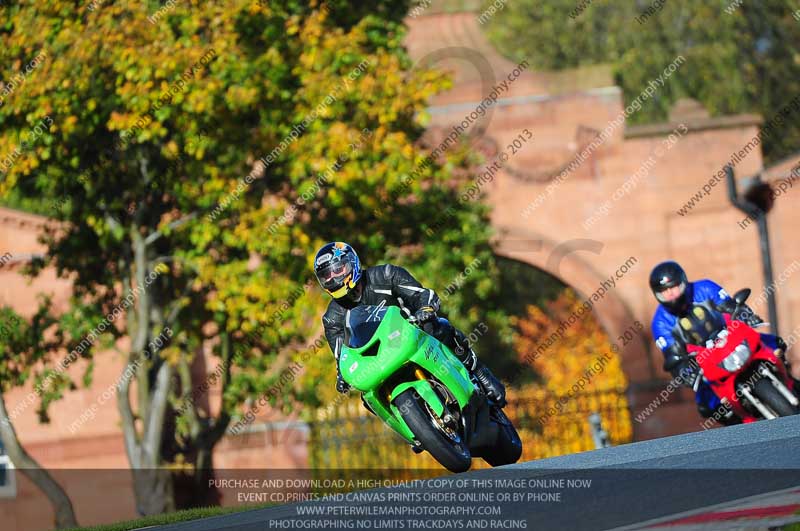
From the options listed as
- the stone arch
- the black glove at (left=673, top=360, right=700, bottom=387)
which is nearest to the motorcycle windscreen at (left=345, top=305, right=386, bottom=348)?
the black glove at (left=673, top=360, right=700, bottom=387)

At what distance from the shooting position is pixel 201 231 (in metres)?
15.3

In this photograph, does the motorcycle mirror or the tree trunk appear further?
the tree trunk

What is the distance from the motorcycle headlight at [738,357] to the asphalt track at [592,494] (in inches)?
146

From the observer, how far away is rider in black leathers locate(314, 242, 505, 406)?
821cm

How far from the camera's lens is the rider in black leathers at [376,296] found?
26.9 ft

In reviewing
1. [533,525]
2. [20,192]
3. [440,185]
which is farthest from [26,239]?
[533,525]

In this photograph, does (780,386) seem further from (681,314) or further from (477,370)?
(477,370)

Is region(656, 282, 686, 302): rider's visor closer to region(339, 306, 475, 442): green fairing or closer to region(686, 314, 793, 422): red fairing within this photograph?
region(686, 314, 793, 422): red fairing

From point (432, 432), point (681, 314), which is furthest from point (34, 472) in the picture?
point (432, 432)

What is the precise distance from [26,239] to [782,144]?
86.8 feet

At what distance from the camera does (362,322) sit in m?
7.68

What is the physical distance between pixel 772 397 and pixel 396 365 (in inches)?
142

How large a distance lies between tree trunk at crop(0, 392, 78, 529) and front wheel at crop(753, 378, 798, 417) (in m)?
9.16

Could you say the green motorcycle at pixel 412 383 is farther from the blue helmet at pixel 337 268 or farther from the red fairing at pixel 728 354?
the red fairing at pixel 728 354
